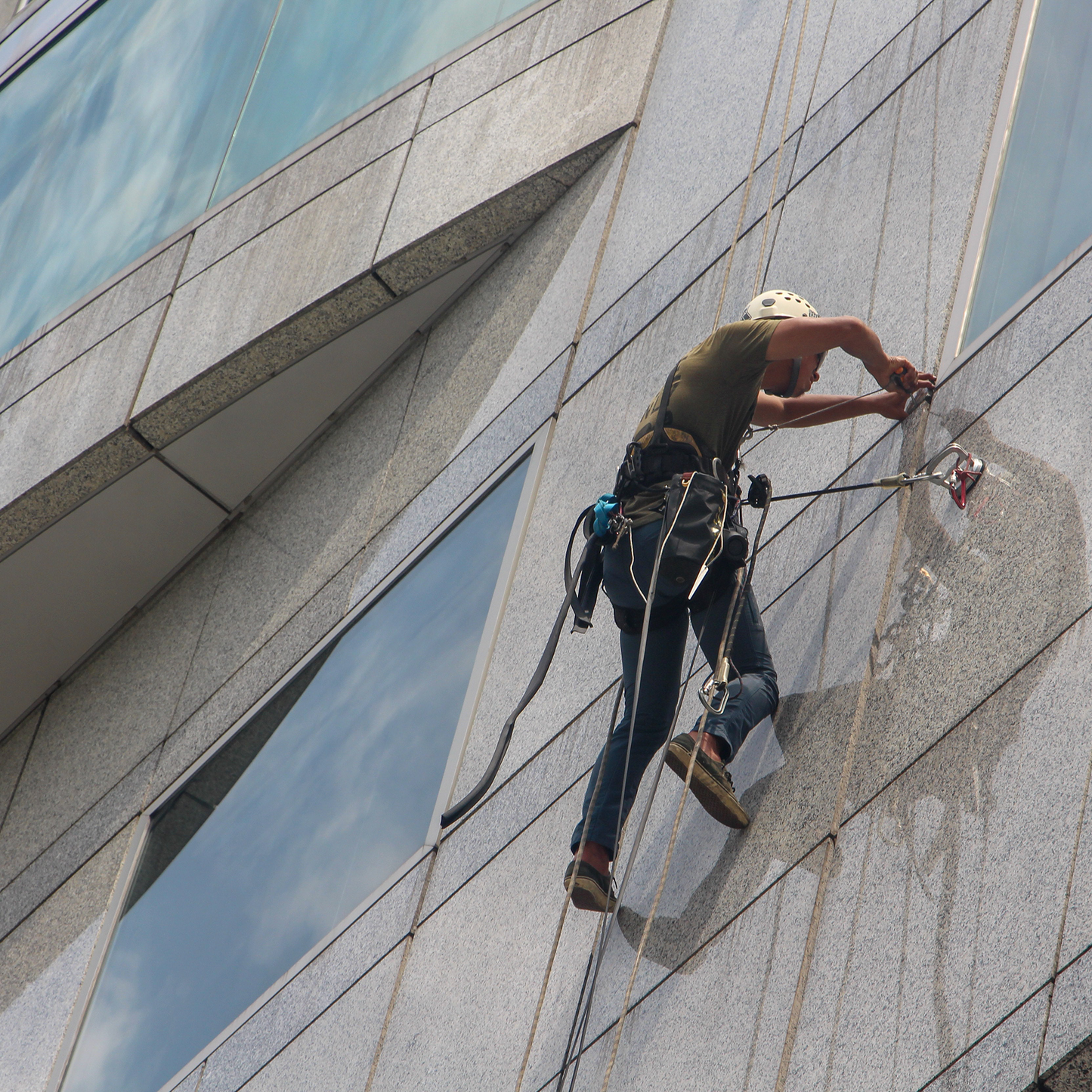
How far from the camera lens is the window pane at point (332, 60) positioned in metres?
8.89

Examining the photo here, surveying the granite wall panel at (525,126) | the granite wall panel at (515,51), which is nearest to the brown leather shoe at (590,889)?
the granite wall panel at (525,126)

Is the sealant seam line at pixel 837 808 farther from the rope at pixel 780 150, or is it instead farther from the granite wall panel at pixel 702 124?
the granite wall panel at pixel 702 124

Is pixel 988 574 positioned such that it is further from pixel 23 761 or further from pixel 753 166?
pixel 23 761

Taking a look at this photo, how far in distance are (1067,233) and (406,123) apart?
5053 mm

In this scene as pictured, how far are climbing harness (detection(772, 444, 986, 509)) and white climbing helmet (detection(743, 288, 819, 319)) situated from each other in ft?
2.06

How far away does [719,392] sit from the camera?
15.1ft

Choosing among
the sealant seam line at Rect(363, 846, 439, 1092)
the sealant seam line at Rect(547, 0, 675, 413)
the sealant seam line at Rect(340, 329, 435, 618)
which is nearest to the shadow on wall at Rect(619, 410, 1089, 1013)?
the sealant seam line at Rect(363, 846, 439, 1092)

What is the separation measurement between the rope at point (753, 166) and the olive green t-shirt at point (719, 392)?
1381mm

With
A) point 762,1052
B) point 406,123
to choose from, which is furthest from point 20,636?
point 762,1052

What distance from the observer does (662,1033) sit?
410 cm

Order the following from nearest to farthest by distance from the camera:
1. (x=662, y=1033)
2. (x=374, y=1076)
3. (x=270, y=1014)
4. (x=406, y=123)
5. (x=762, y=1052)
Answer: (x=762, y=1052), (x=662, y=1033), (x=374, y=1076), (x=270, y=1014), (x=406, y=123)

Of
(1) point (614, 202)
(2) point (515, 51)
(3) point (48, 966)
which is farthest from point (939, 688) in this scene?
(3) point (48, 966)

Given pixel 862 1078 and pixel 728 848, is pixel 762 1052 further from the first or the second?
pixel 728 848

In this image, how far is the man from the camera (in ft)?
14.6
